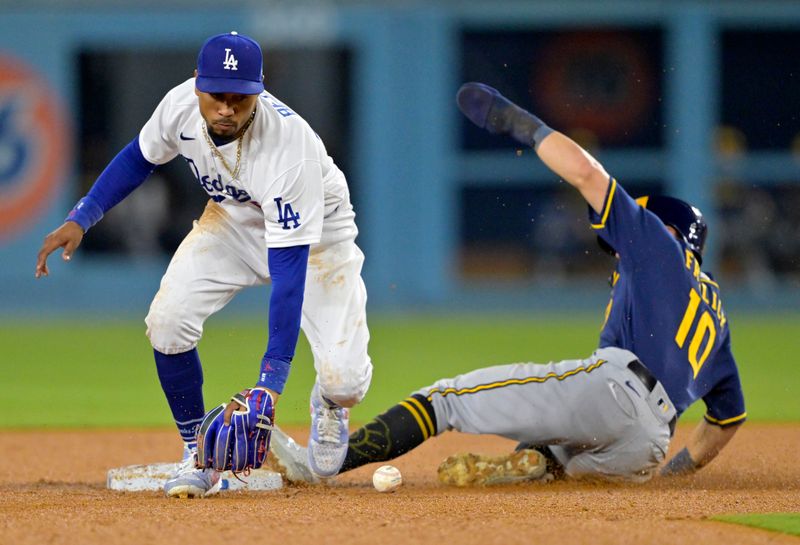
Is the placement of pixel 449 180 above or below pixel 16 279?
above

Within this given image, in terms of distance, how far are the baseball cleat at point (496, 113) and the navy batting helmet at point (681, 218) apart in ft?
2.27

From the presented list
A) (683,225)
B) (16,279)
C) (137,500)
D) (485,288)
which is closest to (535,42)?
(485,288)

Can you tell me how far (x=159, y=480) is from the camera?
5316 mm

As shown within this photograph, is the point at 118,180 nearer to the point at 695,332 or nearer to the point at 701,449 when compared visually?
the point at 695,332

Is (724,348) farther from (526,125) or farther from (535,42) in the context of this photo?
(535,42)

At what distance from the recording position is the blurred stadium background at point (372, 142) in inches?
619

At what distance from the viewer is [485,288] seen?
54.9ft

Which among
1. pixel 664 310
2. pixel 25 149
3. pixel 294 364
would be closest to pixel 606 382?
pixel 664 310

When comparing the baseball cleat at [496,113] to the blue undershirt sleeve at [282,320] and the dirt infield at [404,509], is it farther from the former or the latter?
the dirt infield at [404,509]

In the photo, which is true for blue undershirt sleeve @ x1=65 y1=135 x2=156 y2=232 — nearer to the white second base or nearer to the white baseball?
the white second base

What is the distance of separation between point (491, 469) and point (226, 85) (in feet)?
6.51

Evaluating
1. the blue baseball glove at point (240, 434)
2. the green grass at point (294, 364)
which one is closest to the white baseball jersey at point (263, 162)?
the blue baseball glove at point (240, 434)

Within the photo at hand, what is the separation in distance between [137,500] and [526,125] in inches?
85.4

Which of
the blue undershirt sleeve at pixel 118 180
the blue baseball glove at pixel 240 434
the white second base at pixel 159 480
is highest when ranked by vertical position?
the blue undershirt sleeve at pixel 118 180
